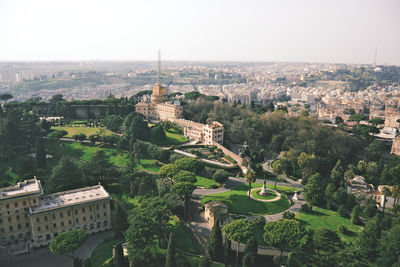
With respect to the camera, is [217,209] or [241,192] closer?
[217,209]

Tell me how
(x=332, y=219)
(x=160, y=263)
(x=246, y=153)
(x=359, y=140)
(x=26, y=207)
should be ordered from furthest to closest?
(x=359, y=140) → (x=246, y=153) → (x=332, y=219) → (x=26, y=207) → (x=160, y=263)

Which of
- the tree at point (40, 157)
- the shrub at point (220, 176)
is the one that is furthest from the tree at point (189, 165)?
the tree at point (40, 157)

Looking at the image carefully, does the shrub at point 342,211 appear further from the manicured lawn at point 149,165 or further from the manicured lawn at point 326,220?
the manicured lawn at point 149,165

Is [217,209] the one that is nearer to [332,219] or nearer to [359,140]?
[332,219]

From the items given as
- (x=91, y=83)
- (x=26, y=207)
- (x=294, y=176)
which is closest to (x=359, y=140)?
(x=294, y=176)

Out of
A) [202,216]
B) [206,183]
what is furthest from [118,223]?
[206,183]

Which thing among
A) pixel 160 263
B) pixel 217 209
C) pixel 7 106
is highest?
pixel 7 106

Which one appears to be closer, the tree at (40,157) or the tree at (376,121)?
the tree at (40,157)
